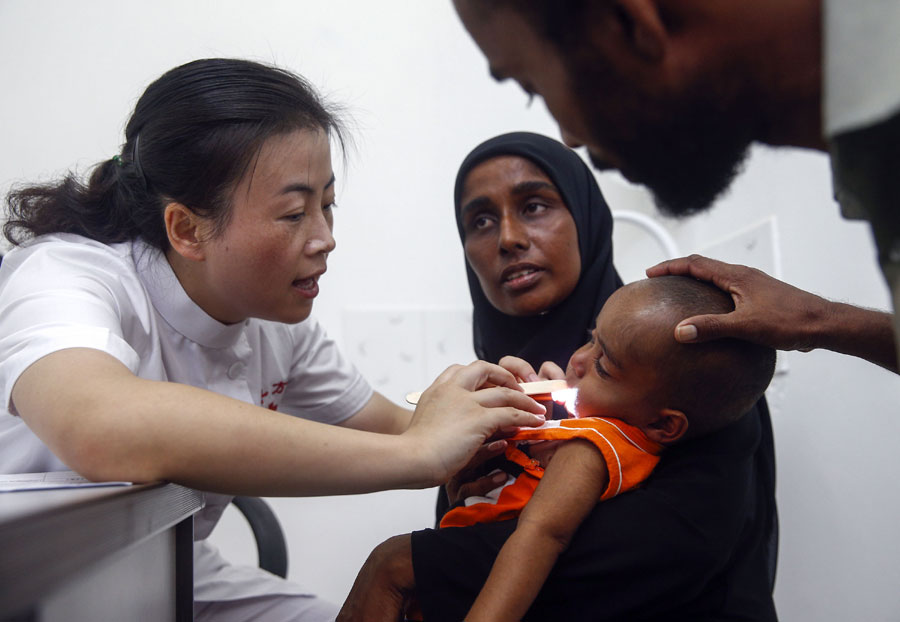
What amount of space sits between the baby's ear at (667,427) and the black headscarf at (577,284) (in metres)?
0.30

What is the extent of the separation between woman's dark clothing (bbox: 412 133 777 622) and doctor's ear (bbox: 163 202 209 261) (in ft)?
1.95

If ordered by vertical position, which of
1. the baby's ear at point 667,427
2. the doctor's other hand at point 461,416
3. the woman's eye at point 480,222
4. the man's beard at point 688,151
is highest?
the man's beard at point 688,151

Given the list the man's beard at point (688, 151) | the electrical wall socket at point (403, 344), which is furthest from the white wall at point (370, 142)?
the man's beard at point (688, 151)

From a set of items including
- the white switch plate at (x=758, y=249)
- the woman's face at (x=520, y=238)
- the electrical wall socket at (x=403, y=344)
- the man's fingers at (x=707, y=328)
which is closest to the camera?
the man's fingers at (x=707, y=328)

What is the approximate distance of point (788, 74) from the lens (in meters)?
0.64

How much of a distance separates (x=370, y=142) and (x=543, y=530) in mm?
1503

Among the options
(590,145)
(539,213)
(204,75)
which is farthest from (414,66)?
(590,145)

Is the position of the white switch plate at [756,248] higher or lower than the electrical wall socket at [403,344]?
higher

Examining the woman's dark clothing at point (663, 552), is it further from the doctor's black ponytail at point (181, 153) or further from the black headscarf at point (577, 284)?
the doctor's black ponytail at point (181, 153)

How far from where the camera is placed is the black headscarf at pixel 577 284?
54.6 inches

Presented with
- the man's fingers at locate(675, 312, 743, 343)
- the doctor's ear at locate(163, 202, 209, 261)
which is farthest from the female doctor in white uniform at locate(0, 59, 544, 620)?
the man's fingers at locate(675, 312, 743, 343)

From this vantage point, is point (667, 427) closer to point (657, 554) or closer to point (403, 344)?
point (657, 554)

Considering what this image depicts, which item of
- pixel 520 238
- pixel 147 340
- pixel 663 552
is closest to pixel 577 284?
pixel 520 238

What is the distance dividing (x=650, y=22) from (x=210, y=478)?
0.67 m
